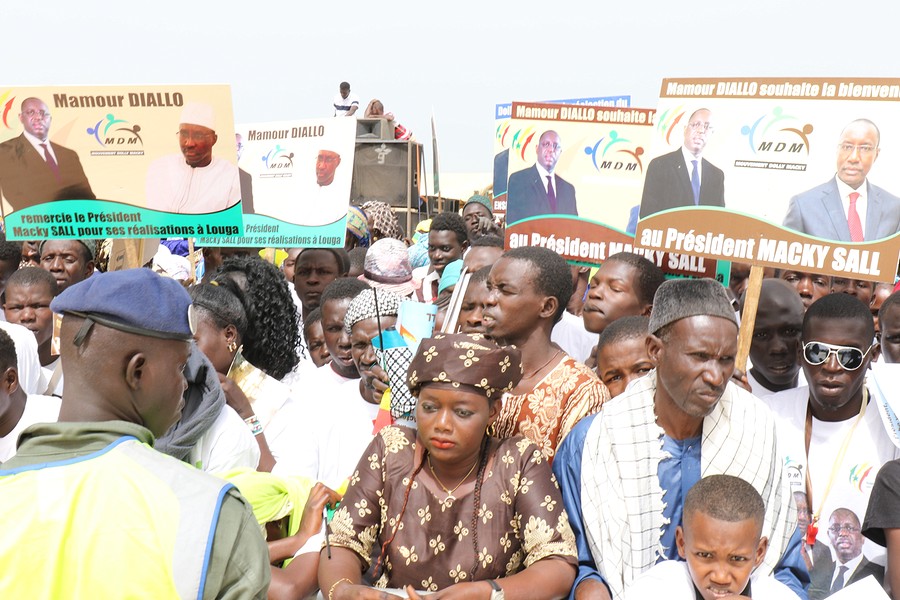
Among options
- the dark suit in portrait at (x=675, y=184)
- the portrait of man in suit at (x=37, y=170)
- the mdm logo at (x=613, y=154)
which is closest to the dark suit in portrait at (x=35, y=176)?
the portrait of man in suit at (x=37, y=170)

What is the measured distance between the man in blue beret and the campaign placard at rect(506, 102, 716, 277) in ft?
14.4

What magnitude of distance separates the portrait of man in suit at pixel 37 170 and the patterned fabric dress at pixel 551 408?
392cm

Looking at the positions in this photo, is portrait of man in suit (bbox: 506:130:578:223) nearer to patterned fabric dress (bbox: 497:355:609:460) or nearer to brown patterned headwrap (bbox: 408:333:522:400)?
patterned fabric dress (bbox: 497:355:609:460)

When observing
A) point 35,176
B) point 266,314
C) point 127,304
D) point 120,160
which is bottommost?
point 266,314

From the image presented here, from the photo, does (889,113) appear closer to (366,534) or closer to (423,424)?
(423,424)

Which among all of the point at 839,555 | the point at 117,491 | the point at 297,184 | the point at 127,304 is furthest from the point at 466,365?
the point at 297,184

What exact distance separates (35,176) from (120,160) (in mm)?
556

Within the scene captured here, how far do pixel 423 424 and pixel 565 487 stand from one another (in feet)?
1.87

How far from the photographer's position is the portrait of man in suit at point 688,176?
16.5ft

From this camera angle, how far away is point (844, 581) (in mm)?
3781

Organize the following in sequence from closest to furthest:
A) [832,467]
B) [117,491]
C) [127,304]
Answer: [117,491] → [127,304] → [832,467]

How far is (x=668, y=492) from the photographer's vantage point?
11.1ft

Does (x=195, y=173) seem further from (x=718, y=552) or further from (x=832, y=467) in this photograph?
(x=718, y=552)

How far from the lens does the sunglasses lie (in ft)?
14.0
